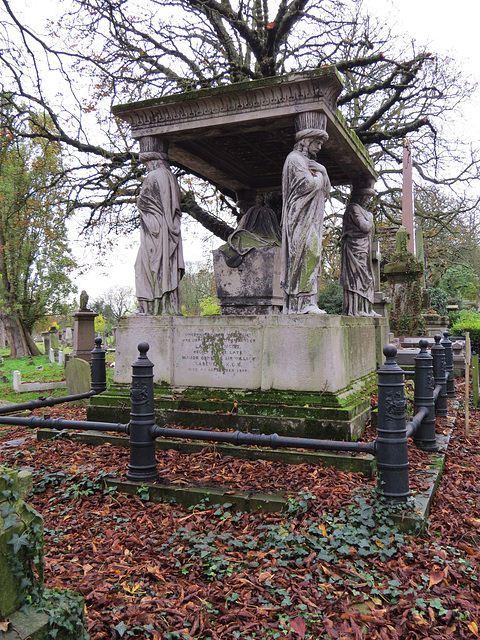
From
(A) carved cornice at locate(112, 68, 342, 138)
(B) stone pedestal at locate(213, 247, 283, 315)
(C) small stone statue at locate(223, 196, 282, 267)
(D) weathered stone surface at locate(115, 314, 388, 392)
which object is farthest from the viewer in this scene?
(C) small stone statue at locate(223, 196, 282, 267)

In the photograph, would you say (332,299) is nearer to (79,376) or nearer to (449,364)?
(449,364)

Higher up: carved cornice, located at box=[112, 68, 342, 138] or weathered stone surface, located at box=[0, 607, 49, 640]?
carved cornice, located at box=[112, 68, 342, 138]

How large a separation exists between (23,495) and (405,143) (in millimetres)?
13256

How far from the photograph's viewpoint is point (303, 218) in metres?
5.32

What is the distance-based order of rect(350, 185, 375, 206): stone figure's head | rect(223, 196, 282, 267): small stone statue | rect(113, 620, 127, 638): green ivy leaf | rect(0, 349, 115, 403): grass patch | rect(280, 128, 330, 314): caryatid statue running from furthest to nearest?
rect(0, 349, 115, 403): grass patch < rect(350, 185, 375, 206): stone figure's head < rect(223, 196, 282, 267): small stone statue < rect(280, 128, 330, 314): caryatid statue < rect(113, 620, 127, 638): green ivy leaf

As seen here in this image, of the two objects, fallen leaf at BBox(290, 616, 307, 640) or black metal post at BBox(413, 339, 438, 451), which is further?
black metal post at BBox(413, 339, 438, 451)

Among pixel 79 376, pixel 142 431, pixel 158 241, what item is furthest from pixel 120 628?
pixel 79 376

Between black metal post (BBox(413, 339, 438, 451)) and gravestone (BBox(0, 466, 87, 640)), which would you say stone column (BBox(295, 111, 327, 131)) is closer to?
black metal post (BBox(413, 339, 438, 451))

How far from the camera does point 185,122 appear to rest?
5727 millimetres

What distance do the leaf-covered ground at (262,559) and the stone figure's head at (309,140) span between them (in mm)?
3270

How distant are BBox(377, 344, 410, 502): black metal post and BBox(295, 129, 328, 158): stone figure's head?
2968 mm

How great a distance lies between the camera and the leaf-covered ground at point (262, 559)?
2.41 meters

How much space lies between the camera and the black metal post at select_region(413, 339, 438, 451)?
16.2 ft

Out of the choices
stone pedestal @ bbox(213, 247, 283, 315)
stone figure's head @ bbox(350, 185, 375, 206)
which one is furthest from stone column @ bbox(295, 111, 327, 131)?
stone figure's head @ bbox(350, 185, 375, 206)
